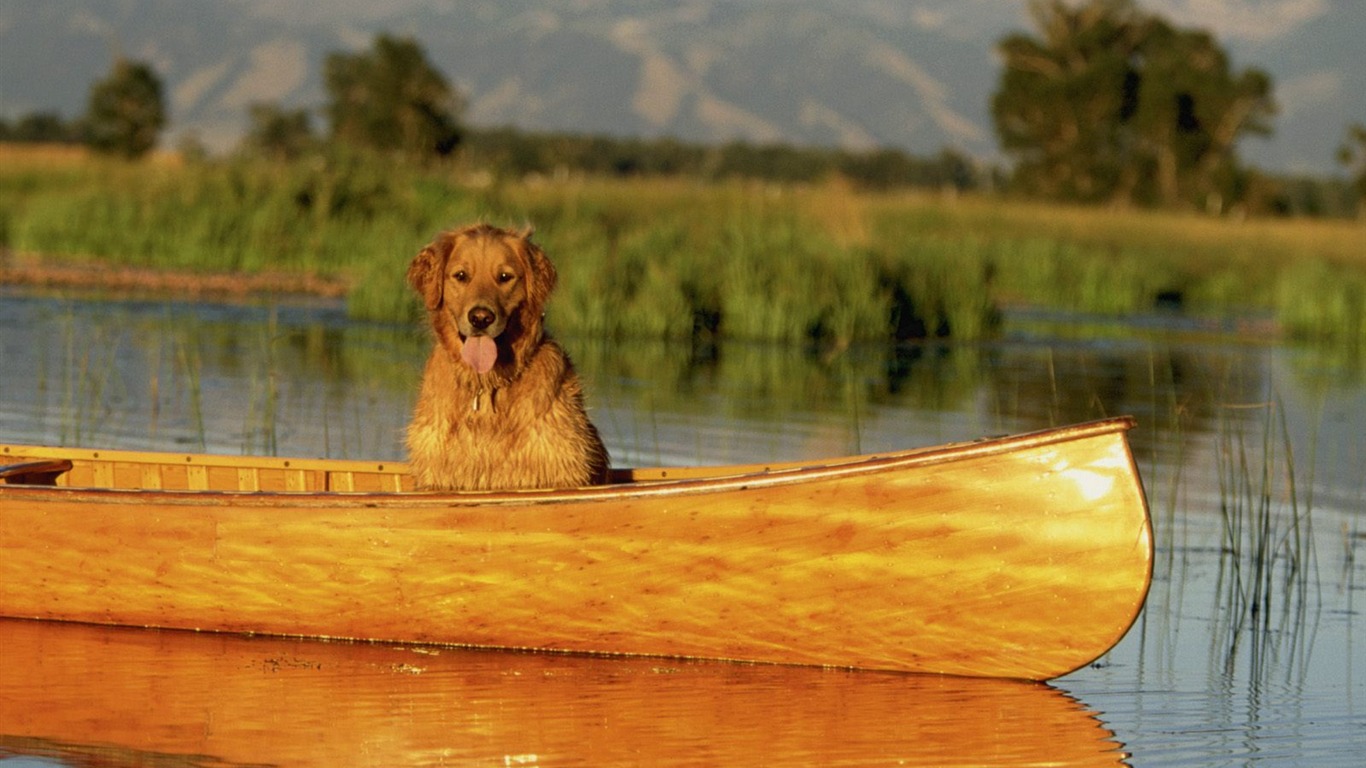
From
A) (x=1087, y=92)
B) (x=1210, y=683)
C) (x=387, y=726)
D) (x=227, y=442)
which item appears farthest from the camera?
(x=1087, y=92)

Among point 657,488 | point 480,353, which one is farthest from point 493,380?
point 657,488

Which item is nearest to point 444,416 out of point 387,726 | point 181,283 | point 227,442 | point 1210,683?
point 387,726

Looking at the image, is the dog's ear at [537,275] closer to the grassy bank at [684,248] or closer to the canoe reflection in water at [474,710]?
the canoe reflection in water at [474,710]

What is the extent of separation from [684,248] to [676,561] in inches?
656

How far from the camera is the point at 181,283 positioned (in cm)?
2727

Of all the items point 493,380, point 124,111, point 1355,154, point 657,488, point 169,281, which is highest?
point 124,111

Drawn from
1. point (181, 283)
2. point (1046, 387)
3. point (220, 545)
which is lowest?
point (220, 545)

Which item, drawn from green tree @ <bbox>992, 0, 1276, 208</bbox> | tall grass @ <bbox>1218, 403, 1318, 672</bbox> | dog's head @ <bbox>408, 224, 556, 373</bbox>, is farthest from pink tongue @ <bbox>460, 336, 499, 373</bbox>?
green tree @ <bbox>992, 0, 1276, 208</bbox>

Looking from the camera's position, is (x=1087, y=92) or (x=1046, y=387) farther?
(x=1087, y=92)

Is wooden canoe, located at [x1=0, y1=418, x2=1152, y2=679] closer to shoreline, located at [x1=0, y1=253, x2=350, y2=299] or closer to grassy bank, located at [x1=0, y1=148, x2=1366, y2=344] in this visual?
grassy bank, located at [x1=0, y1=148, x2=1366, y2=344]

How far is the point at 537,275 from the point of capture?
8797mm

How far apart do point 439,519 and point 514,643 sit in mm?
667

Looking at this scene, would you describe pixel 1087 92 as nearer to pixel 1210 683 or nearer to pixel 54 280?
pixel 54 280

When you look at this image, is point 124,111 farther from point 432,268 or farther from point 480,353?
point 480,353
